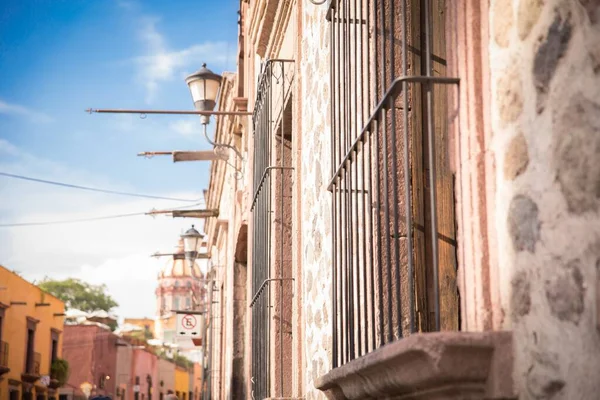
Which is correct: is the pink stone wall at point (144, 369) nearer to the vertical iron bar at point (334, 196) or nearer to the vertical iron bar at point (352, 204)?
the vertical iron bar at point (334, 196)

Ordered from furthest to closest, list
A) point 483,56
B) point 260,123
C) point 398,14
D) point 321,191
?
point 260,123 → point 321,191 → point 398,14 → point 483,56

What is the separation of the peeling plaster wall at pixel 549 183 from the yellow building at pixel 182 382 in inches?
2476

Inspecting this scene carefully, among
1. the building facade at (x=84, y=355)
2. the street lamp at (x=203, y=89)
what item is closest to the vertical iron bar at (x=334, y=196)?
the street lamp at (x=203, y=89)

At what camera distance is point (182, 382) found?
66.3m

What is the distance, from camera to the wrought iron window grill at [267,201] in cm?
700

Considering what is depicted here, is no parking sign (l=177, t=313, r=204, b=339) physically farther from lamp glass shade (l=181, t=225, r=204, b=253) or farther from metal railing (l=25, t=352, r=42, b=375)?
metal railing (l=25, t=352, r=42, b=375)

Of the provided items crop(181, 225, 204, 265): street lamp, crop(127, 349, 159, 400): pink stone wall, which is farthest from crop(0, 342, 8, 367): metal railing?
crop(127, 349, 159, 400): pink stone wall

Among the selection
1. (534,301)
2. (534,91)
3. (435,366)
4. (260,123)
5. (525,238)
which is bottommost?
(435,366)

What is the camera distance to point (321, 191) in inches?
206

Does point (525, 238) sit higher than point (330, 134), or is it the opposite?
point (330, 134)

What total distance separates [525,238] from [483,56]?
0.59 m

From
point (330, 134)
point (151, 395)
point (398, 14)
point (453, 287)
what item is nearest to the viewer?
point (453, 287)

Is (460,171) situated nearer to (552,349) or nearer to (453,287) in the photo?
(552,349)

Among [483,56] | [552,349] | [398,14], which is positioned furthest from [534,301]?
[398,14]
